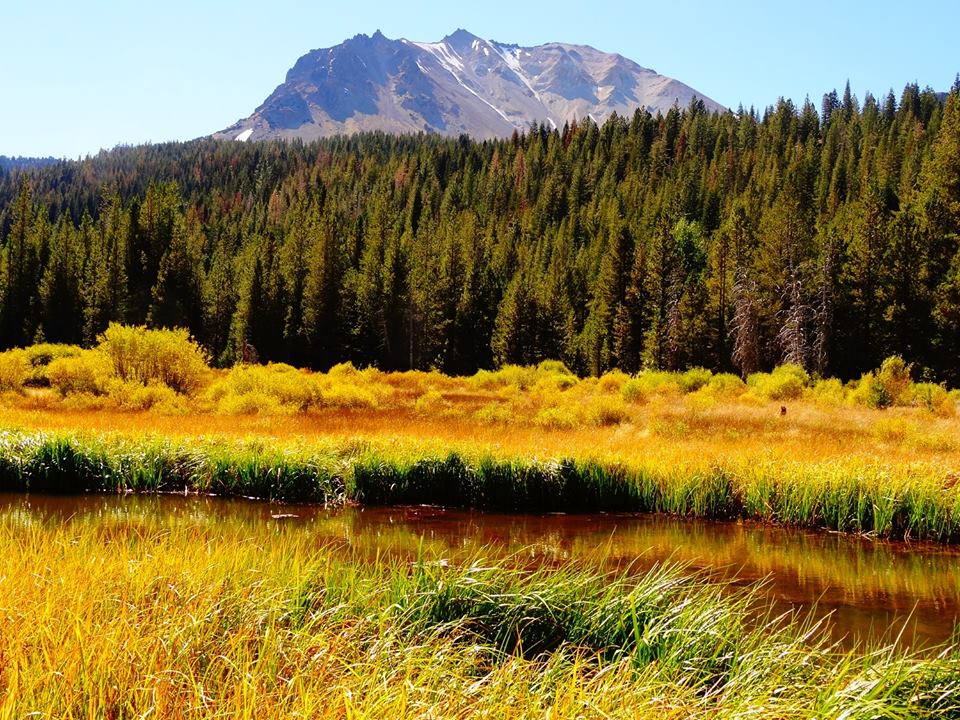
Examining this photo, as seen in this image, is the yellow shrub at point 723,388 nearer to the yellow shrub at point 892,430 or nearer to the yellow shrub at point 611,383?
the yellow shrub at point 611,383

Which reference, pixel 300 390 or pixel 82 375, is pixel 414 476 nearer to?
pixel 300 390

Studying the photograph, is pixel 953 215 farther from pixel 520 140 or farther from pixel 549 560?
pixel 520 140

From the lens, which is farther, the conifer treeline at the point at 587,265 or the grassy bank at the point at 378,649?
the conifer treeline at the point at 587,265

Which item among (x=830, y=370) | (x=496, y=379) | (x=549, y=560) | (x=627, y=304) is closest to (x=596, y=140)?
(x=627, y=304)

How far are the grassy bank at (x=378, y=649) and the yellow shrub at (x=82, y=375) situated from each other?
2552cm

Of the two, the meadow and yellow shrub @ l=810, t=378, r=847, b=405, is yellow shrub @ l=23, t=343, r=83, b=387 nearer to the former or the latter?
the meadow

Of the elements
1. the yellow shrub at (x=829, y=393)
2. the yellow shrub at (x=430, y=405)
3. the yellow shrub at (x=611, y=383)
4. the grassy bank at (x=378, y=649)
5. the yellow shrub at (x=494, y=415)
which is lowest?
the yellow shrub at (x=430, y=405)

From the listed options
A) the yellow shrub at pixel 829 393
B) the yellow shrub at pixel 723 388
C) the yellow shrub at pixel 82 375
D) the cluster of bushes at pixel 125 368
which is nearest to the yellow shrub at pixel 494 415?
the yellow shrub at pixel 723 388

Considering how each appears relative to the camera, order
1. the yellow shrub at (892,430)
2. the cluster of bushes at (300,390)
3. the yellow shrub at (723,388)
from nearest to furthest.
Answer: the yellow shrub at (892,430)
the cluster of bushes at (300,390)
the yellow shrub at (723,388)

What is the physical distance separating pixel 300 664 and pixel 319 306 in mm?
69679

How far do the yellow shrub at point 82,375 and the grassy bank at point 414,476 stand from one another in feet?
46.8

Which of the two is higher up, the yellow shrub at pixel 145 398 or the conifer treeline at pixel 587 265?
the conifer treeline at pixel 587 265

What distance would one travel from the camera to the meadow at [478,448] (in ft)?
50.1

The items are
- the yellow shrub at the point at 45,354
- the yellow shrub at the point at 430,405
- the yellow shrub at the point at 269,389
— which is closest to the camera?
the yellow shrub at the point at 430,405
